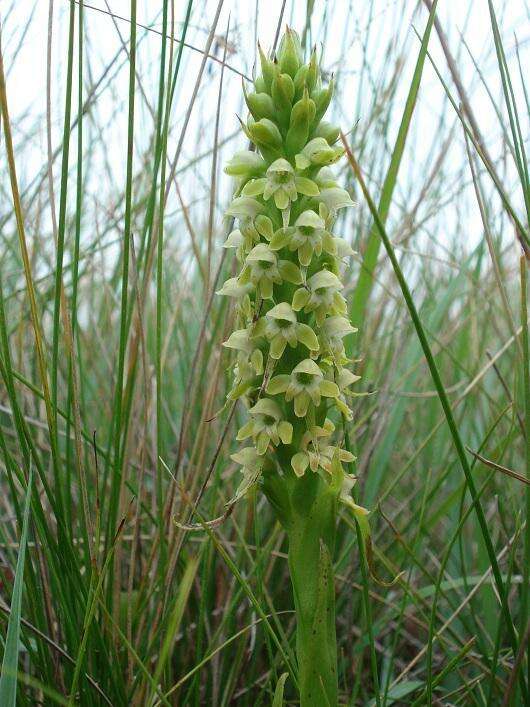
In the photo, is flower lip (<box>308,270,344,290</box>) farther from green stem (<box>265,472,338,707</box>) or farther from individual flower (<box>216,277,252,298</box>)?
green stem (<box>265,472,338,707</box>)

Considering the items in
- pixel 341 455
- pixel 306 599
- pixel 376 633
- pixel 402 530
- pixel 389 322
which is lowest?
pixel 376 633

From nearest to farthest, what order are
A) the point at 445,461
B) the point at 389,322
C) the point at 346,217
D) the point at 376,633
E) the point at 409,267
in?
the point at 376,633
the point at 445,461
the point at 346,217
the point at 389,322
the point at 409,267

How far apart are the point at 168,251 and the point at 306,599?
7.63ft

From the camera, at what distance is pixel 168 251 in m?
3.07

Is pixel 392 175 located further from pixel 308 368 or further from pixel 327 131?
pixel 308 368

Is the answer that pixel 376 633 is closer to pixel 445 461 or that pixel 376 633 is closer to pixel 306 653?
pixel 445 461

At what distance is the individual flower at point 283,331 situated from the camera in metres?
0.92

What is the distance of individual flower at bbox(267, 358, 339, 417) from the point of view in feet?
3.03

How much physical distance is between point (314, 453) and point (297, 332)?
0.16m

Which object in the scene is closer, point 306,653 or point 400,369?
point 306,653

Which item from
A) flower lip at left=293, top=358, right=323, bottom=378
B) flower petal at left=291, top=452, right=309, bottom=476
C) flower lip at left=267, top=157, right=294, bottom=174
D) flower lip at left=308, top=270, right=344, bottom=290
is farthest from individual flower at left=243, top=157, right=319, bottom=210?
flower petal at left=291, top=452, right=309, bottom=476

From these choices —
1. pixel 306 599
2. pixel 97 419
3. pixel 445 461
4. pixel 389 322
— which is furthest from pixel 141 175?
pixel 306 599

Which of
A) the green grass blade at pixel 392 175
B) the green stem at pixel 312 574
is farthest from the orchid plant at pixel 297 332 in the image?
the green grass blade at pixel 392 175

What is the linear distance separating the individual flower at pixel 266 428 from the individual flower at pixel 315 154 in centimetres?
32
